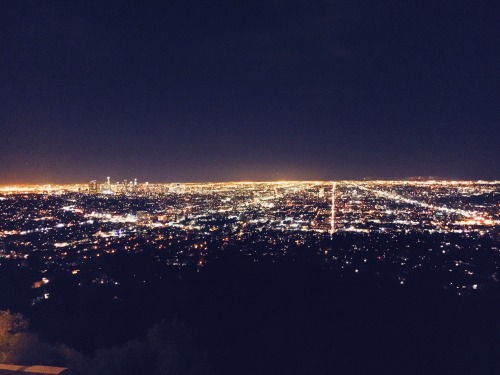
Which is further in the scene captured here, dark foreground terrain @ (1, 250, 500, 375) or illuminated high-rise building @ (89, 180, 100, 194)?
illuminated high-rise building @ (89, 180, 100, 194)

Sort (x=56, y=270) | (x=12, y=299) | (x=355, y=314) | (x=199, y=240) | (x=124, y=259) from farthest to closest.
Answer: (x=199, y=240) < (x=124, y=259) < (x=56, y=270) < (x=12, y=299) < (x=355, y=314)

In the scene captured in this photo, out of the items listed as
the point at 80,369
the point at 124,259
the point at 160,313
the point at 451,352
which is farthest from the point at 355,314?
the point at 124,259

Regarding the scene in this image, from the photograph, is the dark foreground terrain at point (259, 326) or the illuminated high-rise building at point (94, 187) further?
the illuminated high-rise building at point (94, 187)

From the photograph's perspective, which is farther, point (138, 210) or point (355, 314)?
point (138, 210)

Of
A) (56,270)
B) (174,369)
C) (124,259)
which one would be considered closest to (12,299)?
(56,270)

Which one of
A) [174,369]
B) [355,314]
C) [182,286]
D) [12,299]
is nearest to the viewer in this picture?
[174,369]

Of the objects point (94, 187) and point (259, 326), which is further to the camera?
point (94, 187)

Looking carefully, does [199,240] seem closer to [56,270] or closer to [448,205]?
[56,270]

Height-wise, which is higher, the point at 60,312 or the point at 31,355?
the point at 31,355

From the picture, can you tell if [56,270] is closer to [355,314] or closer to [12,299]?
[12,299]
